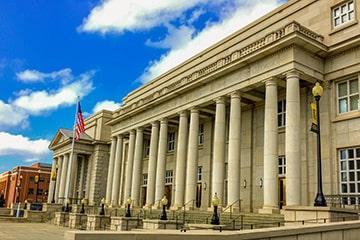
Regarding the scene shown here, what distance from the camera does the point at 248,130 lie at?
1208 inches

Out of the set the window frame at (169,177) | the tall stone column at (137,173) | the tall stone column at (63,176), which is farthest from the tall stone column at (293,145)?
the tall stone column at (63,176)

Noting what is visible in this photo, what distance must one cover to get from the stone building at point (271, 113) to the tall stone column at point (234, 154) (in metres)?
0.07

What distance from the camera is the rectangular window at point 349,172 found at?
2192 cm

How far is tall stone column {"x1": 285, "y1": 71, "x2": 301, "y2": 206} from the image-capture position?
2181 centimetres

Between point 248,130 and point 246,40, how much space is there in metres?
8.73

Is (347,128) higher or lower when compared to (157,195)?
higher

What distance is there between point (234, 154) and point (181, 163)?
741cm

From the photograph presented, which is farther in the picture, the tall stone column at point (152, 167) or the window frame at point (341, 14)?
the tall stone column at point (152, 167)

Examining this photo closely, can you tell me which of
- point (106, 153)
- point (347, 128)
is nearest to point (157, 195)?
point (347, 128)

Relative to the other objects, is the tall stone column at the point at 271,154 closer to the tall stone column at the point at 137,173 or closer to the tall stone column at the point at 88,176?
the tall stone column at the point at 137,173

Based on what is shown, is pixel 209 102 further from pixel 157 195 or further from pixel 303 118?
pixel 157 195

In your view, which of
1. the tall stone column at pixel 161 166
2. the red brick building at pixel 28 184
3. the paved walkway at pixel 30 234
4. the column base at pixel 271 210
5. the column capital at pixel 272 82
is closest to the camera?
the paved walkway at pixel 30 234

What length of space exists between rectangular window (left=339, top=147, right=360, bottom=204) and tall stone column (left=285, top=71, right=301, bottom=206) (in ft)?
9.42

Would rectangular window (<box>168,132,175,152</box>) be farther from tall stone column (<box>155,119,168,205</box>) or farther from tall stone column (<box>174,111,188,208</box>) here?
tall stone column (<box>174,111,188,208</box>)
